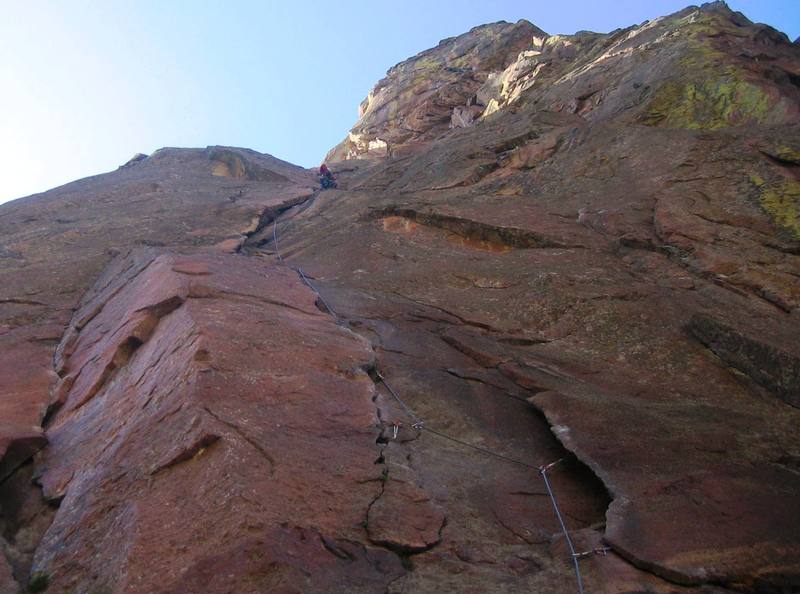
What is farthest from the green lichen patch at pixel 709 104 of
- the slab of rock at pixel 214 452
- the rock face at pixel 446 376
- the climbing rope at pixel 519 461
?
the slab of rock at pixel 214 452

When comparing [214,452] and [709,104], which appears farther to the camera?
[709,104]

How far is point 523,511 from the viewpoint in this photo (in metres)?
6.43

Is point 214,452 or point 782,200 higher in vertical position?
point 782,200

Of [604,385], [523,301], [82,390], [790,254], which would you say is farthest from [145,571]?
[790,254]

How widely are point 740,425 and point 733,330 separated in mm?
1978

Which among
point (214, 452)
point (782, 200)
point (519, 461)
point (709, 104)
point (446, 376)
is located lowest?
point (519, 461)

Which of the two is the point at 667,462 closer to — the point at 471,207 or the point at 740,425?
the point at 740,425

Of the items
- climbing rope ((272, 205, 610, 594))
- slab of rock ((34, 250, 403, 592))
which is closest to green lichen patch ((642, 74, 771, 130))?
climbing rope ((272, 205, 610, 594))

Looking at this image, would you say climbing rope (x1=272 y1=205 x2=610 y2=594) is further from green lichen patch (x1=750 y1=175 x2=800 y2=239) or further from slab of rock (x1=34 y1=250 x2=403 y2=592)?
green lichen patch (x1=750 y1=175 x2=800 y2=239)

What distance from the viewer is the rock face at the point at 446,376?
540cm

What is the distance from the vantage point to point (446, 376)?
8789 millimetres

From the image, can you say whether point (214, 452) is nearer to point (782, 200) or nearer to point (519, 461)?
point (519, 461)

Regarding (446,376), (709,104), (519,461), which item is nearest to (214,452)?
(519,461)

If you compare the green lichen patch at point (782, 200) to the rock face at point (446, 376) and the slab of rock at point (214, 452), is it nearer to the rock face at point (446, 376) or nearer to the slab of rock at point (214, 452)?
the rock face at point (446, 376)
